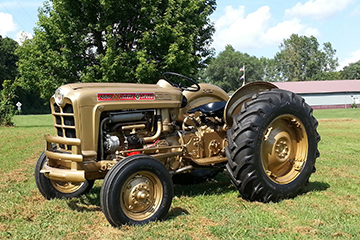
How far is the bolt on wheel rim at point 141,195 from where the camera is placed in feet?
13.8

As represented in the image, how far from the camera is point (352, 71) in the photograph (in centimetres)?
8338

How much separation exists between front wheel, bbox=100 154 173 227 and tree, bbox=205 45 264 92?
74.1m

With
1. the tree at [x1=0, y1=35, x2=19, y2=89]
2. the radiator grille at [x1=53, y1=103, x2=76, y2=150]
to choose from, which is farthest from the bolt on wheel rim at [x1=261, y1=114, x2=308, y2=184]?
the tree at [x1=0, y1=35, x2=19, y2=89]

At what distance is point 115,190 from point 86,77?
16.0m

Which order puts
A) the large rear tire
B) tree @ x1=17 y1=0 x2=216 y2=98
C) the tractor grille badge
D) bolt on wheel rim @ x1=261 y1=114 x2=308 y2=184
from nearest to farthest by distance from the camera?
the tractor grille badge < the large rear tire < bolt on wheel rim @ x1=261 y1=114 x2=308 y2=184 < tree @ x1=17 y1=0 x2=216 y2=98

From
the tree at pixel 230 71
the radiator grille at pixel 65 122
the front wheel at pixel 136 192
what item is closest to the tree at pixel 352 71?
the tree at pixel 230 71

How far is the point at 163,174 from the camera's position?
4352 mm

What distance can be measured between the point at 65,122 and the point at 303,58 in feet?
282

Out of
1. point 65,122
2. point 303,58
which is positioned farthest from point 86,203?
point 303,58

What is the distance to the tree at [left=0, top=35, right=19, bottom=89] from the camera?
58.6 m

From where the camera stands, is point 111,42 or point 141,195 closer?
point 141,195

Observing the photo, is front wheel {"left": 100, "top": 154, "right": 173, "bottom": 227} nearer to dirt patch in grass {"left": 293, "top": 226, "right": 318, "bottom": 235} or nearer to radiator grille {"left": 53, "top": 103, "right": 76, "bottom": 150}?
radiator grille {"left": 53, "top": 103, "right": 76, "bottom": 150}

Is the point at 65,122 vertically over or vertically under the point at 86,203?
over

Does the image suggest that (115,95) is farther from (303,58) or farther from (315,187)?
(303,58)
